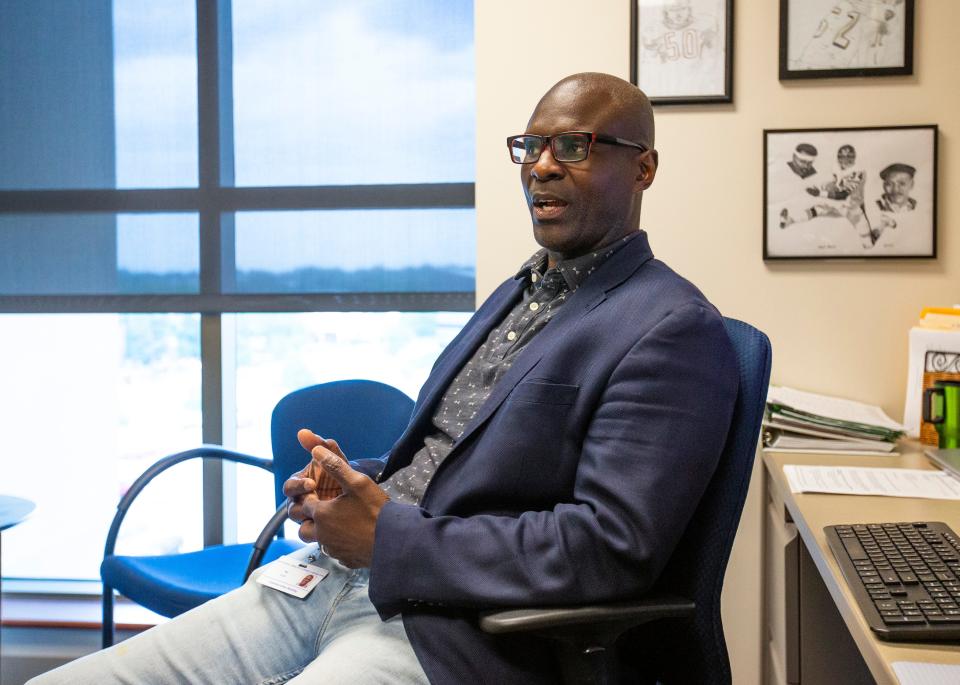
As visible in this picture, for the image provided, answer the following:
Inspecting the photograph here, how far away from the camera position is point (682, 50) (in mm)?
2441

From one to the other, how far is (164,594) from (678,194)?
1702mm

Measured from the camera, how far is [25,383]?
316cm

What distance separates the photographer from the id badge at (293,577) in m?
1.42

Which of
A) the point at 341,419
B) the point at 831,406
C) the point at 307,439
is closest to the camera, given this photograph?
the point at 307,439

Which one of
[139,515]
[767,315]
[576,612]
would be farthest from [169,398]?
[576,612]

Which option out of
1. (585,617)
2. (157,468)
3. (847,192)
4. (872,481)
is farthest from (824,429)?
(157,468)

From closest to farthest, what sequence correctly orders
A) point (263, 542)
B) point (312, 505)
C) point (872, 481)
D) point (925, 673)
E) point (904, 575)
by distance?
point (925, 673), point (904, 575), point (312, 505), point (872, 481), point (263, 542)

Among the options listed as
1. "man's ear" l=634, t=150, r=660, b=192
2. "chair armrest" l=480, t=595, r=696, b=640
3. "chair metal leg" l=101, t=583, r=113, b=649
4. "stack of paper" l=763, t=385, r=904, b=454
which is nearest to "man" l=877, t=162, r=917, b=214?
"stack of paper" l=763, t=385, r=904, b=454

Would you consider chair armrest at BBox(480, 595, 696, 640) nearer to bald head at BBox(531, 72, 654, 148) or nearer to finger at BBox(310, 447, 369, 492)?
finger at BBox(310, 447, 369, 492)

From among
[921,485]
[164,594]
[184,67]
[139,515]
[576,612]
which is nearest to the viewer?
[576,612]

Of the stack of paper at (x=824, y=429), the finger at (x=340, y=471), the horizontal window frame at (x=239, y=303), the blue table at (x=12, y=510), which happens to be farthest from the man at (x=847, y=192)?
the blue table at (x=12, y=510)

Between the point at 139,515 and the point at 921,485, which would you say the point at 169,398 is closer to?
the point at 139,515

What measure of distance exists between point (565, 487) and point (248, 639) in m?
0.56

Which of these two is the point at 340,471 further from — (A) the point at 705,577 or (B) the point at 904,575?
(B) the point at 904,575
